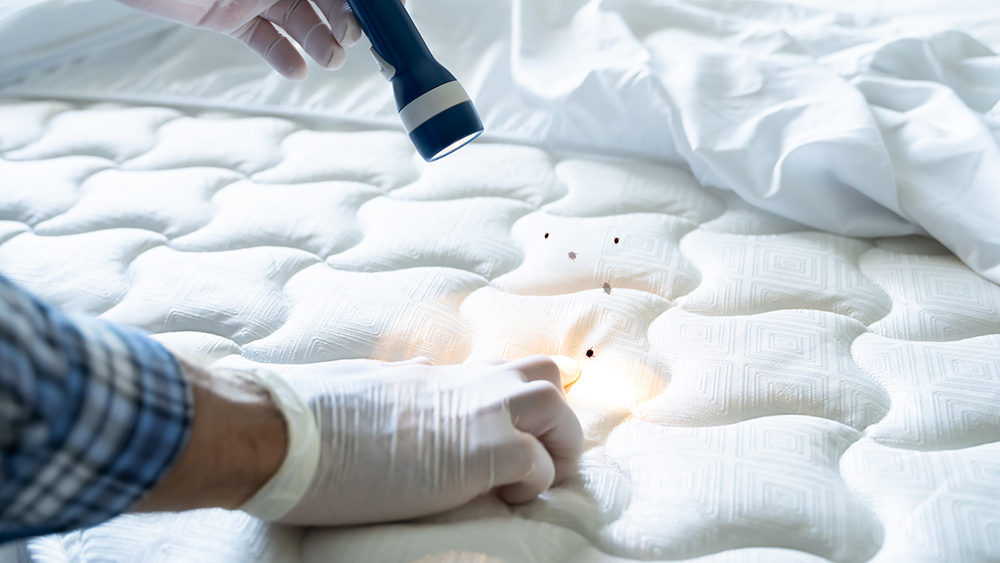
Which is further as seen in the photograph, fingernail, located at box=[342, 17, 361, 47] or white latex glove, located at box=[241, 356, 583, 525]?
fingernail, located at box=[342, 17, 361, 47]

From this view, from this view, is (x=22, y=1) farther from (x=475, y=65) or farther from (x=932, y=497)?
(x=932, y=497)

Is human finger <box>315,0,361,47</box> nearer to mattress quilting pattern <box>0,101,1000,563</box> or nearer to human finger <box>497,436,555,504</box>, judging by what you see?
mattress quilting pattern <box>0,101,1000,563</box>

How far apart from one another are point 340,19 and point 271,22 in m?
0.20

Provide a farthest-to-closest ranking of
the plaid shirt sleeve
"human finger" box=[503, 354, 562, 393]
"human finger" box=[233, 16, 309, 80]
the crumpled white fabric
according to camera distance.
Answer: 1. "human finger" box=[233, 16, 309, 80]
2. the crumpled white fabric
3. "human finger" box=[503, 354, 562, 393]
4. the plaid shirt sleeve

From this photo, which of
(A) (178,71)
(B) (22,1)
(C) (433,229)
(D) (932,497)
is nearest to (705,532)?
(D) (932,497)

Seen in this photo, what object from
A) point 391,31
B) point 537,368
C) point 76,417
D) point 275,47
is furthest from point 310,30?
point 76,417

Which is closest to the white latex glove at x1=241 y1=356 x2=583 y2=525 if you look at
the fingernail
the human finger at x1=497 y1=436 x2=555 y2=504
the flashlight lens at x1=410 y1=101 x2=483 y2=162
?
the human finger at x1=497 y1=436 x2=555 y2=504

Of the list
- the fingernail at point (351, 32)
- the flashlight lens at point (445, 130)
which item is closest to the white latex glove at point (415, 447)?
the flashlight lens at point (445, 130)

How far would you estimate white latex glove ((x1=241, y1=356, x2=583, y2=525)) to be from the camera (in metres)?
0.52

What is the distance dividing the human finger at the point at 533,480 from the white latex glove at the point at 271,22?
599 mm

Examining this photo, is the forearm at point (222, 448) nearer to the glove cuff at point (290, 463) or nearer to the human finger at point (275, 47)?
the glove cuff at point (290, 463)

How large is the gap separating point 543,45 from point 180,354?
832 mm

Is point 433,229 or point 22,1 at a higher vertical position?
point 22,1

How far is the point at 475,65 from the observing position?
123cm
